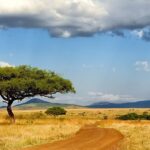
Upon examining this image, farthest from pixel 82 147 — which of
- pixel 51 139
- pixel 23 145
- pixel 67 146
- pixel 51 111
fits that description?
pixel 51 111

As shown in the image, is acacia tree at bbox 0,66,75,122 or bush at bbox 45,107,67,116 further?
bush at bbox 45,107,67,116

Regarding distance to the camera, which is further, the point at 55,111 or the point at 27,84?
the point at 55,111

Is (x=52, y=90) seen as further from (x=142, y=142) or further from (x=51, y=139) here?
(x=142, y=142)

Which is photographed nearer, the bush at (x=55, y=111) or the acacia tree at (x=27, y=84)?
the acacia tree at (x=27, y=84)

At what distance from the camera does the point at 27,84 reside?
2648 inches

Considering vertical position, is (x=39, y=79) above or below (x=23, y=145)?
above

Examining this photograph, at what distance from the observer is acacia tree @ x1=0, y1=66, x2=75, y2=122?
66.5 metres

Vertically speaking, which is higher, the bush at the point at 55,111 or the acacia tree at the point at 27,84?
the acacia tree at the point at 27,84

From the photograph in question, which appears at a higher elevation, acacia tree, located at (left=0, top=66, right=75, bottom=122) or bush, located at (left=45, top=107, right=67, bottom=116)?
acacia tree, located at (left=0, top=66, right=75, bottom=122)

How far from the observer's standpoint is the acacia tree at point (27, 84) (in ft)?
218

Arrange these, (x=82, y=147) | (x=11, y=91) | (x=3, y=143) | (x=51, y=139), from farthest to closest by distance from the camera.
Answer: (x=11, y=91) < (x=51, y=139) < (x=3, y=143) < (x=82, y=147)

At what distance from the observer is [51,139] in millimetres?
36969

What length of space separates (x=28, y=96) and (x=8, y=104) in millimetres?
3568

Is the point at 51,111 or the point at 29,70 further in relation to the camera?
the point at 51,111
